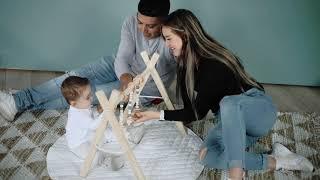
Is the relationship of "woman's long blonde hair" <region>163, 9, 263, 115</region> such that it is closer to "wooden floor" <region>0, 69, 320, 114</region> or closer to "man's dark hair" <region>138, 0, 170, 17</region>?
"man's dark hair" <region>138, 0, 170, 17</region>

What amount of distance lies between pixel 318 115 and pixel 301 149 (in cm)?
32

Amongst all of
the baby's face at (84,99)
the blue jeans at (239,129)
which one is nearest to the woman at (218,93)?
the blue jeans at (239,129)

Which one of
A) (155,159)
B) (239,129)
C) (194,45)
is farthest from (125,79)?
(239,129)

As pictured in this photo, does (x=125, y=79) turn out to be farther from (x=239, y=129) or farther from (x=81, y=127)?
(x=239, y=129)

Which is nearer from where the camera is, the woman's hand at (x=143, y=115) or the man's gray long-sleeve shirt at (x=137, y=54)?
the woman's hand at (x=143, y=115)

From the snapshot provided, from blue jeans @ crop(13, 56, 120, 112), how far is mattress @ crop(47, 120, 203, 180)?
0.28 metres

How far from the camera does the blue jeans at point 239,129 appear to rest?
5.64 ft

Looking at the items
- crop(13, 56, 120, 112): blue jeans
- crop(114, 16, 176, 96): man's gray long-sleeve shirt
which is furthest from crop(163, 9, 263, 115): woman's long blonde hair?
crop(13, 56, 120, 112): blue jeans

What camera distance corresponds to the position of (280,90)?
8.44 feet

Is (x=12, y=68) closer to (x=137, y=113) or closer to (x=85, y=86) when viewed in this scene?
(x=85, y=86)

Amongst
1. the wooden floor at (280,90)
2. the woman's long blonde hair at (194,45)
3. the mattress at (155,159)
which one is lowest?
the mattress at (155,159)

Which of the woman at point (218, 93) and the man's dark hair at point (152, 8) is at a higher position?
the man's dark hair at point (152, 8)

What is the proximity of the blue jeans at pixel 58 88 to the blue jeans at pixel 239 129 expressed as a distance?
672mm

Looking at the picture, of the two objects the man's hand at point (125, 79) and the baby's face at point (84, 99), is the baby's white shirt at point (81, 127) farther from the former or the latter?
the man's hand at point (125, 79)
